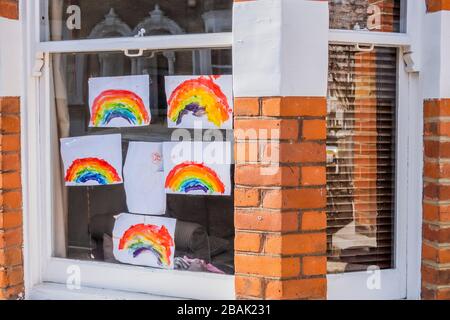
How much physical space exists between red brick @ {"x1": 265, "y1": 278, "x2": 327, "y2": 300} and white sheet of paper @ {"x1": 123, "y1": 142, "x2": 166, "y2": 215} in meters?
0.78

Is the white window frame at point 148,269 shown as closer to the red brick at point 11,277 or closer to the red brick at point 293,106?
the red brick at point 11,277

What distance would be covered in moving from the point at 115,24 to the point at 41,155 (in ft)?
2.65

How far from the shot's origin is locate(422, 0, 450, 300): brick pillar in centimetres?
284

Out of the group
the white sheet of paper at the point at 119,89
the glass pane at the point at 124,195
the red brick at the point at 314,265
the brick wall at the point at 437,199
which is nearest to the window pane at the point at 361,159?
the brick wall at the point at 437,199

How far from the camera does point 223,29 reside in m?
2.88

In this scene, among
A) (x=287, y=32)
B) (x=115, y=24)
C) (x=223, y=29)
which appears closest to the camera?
(x=287, y=32)

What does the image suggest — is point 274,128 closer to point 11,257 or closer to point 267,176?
point 267,176

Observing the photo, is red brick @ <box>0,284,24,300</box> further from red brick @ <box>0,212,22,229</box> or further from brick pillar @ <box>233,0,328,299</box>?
brick pillar @ <box>233,0,328,299</box>

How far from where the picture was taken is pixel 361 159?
9.94 feet

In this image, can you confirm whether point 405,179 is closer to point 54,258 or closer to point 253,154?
point 253,154

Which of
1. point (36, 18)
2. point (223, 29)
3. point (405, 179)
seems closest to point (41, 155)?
point (36, 18)

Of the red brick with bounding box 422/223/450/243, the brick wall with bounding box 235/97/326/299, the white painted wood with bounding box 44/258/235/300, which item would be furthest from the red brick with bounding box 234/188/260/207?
the red brick with bounding box 422/223/450/243

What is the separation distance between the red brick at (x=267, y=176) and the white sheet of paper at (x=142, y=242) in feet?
1.99

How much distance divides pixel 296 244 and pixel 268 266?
0.51ft
